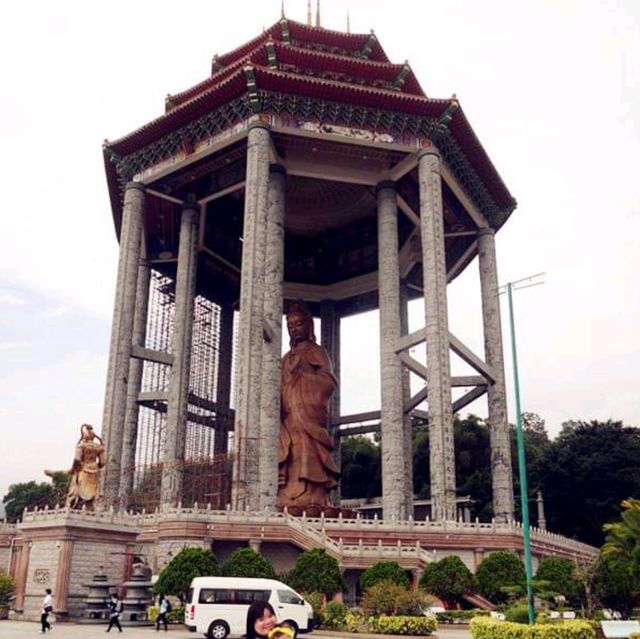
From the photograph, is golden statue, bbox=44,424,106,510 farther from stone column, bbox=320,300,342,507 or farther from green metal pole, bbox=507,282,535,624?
stone column, bbox=320,300,342,507

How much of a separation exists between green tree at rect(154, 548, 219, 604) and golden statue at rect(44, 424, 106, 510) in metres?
5.50

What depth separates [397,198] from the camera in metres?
46.6

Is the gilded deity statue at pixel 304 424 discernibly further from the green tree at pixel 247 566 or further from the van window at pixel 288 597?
the van window at pixel 288 597

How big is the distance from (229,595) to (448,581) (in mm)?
10146

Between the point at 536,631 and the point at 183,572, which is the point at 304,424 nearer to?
the point at 183,572

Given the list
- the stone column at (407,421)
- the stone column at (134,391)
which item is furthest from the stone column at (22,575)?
the stone column at (407,421)

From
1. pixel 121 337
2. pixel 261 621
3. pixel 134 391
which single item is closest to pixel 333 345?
pixel 134 391

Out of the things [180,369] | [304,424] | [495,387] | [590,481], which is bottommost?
[590,481]

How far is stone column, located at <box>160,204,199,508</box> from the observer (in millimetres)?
39344

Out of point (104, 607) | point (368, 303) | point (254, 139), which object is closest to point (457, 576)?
point (104, 607)

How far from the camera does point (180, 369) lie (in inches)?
1693

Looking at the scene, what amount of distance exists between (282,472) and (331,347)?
17.1m

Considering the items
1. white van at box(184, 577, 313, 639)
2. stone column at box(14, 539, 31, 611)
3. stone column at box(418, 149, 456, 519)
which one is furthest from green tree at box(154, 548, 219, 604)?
stone column at box(418, 149, 456, 519)

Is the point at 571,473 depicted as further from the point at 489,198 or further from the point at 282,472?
the point at 282,472
